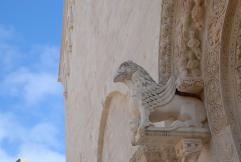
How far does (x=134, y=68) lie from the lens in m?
3.43

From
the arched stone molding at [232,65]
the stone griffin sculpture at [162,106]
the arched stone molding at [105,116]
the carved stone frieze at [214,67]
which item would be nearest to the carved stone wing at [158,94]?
the stone griffin sculpture at [162,106]

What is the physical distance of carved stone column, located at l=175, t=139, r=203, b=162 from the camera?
3037 millimetres

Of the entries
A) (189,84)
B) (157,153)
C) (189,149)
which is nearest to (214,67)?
(189,84)

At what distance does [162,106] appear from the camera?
3205mm

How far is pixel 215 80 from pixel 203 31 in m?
0.38

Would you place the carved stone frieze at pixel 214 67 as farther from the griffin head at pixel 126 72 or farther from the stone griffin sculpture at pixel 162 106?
the griffin head at pixel 126 72

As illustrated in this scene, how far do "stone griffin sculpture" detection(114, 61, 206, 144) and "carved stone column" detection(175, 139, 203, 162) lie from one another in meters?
0.11

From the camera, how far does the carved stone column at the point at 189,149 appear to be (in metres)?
Answer: 3.04

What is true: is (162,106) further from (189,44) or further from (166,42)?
(166,42)

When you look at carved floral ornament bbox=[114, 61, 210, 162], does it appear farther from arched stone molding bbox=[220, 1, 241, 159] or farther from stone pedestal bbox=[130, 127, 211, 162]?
arched stone molding bbox=[220, 1, 241, 159]

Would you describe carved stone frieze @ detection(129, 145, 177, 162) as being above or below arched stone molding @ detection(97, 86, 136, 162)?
below

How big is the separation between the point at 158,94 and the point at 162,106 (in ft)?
0.35

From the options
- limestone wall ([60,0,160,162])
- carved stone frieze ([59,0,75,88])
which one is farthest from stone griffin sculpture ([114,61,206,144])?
carved stone frieze ([59,0,75,88])

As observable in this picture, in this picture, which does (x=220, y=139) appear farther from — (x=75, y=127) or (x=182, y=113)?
(x=75, y=127)
